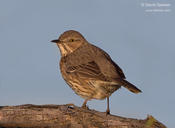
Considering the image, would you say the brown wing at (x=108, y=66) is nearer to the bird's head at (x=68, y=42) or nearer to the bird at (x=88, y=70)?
the bird at (x=88, y=70)

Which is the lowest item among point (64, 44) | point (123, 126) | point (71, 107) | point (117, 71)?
point (123, 126)

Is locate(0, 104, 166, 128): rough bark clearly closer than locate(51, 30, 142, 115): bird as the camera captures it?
Yes

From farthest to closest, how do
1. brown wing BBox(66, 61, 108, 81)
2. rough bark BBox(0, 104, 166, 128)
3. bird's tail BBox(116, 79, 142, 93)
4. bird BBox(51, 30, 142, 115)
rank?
brown wing BBox(66, 61, 108, 81) < bird BBox(51, 30, 142, 115) < bird's tail BBox(116, 79, 142, 93) < rough bark BBox(0, 104, 166, 128)

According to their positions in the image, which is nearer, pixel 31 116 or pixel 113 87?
pixel 31 116

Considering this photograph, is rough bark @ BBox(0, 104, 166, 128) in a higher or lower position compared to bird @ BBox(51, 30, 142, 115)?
lower

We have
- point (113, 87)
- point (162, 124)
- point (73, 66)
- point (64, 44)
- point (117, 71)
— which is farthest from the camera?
point (64, 44)

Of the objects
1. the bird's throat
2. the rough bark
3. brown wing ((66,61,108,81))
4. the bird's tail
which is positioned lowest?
the rough bark

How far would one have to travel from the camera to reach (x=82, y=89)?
30.1 ft

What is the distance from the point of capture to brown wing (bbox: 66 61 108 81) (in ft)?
28.8

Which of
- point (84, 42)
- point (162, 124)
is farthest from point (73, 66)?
point (162, 124)

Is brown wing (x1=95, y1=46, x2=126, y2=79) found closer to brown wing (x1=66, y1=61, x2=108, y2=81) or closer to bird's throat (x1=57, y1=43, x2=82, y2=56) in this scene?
brown wing (x1=66, y1=61, x2=108, y2=81)

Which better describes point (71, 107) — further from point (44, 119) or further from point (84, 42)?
point (84, 42)

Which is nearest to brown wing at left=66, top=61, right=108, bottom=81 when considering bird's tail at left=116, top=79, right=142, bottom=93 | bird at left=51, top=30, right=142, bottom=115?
bird at left=51, top=30, right=142, bottom=115

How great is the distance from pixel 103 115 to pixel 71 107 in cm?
74
